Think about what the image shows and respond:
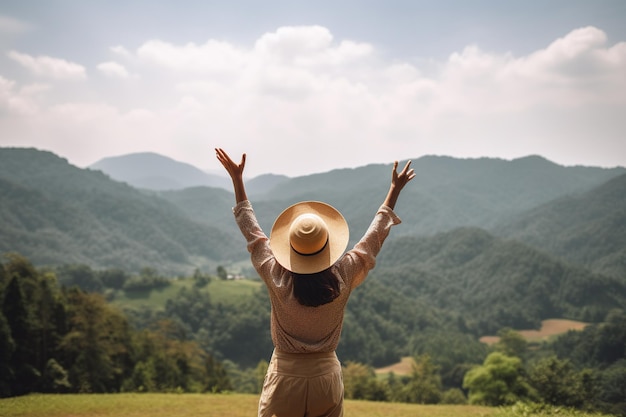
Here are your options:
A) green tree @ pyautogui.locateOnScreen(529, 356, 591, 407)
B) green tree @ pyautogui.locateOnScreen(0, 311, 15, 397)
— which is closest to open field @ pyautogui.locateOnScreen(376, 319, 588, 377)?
green tree @ pyautogui.locateOnScreen(529, 356, 591, 407)

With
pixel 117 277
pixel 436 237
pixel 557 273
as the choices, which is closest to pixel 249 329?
pixel 117 277

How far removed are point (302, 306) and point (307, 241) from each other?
0.40m

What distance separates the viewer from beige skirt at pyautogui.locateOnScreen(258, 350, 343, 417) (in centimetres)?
287

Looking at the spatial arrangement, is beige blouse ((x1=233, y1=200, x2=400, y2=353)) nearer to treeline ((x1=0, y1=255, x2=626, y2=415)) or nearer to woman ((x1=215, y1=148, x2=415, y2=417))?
woman ((x1=215, y1=148, x2=415, y2=417))

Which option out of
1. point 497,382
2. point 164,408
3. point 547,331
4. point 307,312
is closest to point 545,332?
point 547,331

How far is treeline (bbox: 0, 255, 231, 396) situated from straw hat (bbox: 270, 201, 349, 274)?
1570cm

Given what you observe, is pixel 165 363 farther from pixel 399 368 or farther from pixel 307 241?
pixel 399 368

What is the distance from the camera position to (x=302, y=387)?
287 centimetres

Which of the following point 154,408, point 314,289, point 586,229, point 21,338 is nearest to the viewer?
point 314,289

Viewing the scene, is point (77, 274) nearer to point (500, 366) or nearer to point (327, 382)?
point (500, 366)

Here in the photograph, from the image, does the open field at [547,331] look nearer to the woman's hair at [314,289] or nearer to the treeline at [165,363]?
the treeline at [165,363]

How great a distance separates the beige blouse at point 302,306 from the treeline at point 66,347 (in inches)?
614

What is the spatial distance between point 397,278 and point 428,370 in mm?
92779

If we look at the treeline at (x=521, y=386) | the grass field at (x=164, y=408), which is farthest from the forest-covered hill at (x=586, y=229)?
the grass field at (x=164, y=408)
